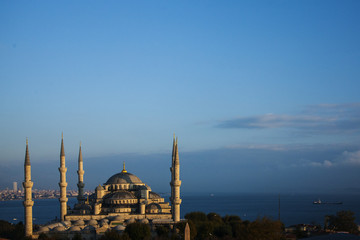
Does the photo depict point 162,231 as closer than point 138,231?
No

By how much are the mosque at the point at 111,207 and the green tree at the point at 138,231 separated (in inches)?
60.0

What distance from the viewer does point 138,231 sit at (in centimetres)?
3219

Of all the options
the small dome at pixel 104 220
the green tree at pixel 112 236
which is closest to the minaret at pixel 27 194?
the small dome at pixel 104 220

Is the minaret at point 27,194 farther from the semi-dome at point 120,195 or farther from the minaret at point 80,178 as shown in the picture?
the minaret at point 80,178

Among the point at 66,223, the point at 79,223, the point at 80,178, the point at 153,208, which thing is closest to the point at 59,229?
the point at 66,223

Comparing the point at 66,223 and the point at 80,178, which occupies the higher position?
the point at 80,178

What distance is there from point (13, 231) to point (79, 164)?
9.53 metres

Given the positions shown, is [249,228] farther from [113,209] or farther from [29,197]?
[29,197]

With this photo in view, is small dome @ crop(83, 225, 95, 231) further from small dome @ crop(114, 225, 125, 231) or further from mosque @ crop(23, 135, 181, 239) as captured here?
small dome @ crop(114, 225, 125, 231)

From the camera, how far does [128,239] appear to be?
30609mm

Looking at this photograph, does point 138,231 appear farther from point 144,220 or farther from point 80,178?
point 80,178

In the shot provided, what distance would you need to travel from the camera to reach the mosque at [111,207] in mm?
34688

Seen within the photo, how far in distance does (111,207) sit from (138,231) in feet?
27.4

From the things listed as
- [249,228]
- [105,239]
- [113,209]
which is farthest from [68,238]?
[249,228]
